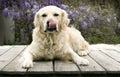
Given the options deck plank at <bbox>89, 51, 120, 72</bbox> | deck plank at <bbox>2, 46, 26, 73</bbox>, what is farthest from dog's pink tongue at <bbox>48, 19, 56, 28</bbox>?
deck plank at <bbox>89, 51, 120, 72</bbox>

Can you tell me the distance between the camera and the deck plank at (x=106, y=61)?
3.47 meters

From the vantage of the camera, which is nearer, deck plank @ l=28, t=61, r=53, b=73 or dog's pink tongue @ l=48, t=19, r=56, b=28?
deck plank @ l=28, t=61, r=53, b=73

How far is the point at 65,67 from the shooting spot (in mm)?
3539

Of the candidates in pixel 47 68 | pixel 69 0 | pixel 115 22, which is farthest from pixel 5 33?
pixel 47 68

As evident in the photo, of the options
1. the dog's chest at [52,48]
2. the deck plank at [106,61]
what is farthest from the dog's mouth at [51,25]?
the deck plank at [106,61]

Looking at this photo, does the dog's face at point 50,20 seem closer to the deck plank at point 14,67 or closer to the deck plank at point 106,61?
the deck plank at point 14,67

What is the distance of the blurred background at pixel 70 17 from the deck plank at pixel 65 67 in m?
3.18

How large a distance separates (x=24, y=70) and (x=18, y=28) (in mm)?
3855

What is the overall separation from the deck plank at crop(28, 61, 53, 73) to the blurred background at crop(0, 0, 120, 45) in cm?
314

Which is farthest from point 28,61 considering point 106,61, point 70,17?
point 70,17

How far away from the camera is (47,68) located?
11.4 ft

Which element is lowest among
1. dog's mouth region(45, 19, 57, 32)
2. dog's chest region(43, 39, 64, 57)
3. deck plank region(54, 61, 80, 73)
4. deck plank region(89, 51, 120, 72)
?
deck plank region(89, 51, 120, 72)

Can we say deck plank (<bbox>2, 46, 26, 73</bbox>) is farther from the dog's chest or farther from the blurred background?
the blurred background

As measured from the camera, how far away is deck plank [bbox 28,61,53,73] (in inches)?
130
